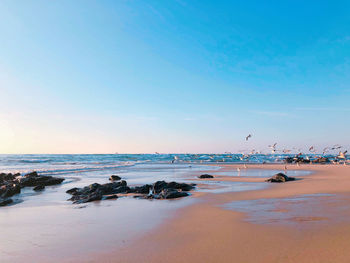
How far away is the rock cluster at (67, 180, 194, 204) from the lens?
12922 mm

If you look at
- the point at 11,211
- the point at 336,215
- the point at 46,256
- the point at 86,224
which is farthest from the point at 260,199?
the point at 11,211

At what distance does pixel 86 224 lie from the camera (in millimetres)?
8180

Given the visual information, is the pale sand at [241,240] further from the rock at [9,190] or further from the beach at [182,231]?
the rock at [9,190]

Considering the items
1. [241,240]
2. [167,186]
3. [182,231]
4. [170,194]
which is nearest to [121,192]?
[167,186]

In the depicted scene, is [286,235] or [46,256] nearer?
[46,256]

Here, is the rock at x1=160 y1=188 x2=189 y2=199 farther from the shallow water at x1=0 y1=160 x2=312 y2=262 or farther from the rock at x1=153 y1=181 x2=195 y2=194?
the rock at x1=153 y1=181 x2=195 y2=194

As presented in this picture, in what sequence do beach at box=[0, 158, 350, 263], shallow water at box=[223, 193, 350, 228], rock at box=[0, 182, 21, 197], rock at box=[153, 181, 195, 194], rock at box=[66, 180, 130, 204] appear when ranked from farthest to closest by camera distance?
rock at box=[153, 181, 195, 194] → rock at box=[0, 182, 21, 197] → rock at box=[66, 180, 130, 204] → shallow water at box=[223, 193, 350, 228] → beach at box=[0, 158, 350, 263]

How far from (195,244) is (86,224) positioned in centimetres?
404

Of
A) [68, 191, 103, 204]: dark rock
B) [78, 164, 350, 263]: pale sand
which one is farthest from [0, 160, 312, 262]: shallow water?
[78, 164, 350, 263]: pale sand

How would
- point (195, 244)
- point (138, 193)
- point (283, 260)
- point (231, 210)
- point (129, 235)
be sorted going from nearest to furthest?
1. point (283, 260)
2. point (195, 244)
3. point (129, 235)
4. point (231, 210)
5. point (138, 193)

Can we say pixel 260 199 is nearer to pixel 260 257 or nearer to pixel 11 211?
pixel 260 257

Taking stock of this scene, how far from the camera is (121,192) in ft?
48.8

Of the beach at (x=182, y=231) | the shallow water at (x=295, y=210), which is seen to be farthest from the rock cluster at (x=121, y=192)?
the shallow water at (x=295, y=210)

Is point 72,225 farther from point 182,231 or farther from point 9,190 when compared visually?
point 9,190
